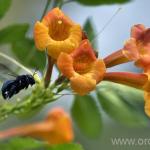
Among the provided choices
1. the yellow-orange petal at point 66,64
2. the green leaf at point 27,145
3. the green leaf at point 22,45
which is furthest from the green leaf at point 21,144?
the green leaf at point 22,45

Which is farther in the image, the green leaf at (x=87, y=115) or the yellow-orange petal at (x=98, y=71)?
the green leaf at (x=87, y=115)

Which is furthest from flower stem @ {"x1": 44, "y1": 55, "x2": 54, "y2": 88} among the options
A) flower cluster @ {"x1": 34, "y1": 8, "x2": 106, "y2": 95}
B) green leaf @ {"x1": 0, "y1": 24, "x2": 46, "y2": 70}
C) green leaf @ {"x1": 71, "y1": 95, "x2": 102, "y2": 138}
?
green leaf @ {"x1": 71, "y1": 95, "x2": 102, "y2": 138}

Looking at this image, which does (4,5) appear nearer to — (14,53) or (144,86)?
(14,53)

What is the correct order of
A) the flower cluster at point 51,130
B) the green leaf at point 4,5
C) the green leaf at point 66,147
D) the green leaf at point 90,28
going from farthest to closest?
the green leaf at point 90,28
the green leaf at point 4,5
the green leaf at point 66,147
the flower cluster at point 51,130

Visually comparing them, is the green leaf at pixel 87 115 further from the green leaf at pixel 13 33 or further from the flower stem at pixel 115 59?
the flower stem at pixel 115 59

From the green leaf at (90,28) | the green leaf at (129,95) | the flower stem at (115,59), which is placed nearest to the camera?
the flower stem at (115,59)

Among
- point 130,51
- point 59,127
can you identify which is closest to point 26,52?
point 130,51

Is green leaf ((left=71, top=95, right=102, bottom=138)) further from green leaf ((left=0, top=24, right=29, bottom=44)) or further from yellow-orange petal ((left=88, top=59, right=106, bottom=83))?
yellow-orange petal ((left=88, top=59, right=106, bottom=83))
